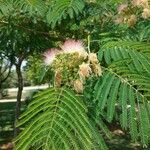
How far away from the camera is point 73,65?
92.4 inches

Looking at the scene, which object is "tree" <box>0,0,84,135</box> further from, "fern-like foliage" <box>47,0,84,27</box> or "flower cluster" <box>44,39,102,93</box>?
"flower cluster" <box>44,39,102,93</box>

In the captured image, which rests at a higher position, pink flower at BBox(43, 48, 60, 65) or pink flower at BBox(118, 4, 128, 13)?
pink flower at BBox(118, 4, 128, 13)

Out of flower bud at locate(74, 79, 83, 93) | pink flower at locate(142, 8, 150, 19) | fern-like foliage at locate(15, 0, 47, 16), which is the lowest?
flower bud at locate(74, 79, 83, 93)

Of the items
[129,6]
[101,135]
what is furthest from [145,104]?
[129,6]

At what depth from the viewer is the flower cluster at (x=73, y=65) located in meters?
2.25

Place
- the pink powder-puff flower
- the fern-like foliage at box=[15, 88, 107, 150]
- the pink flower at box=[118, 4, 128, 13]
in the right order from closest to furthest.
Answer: the fern-like foliage at box=[15, 88, 107, 150] < the pink powder-puff flower < the pink flower at box=[118, 4, 128, 13]

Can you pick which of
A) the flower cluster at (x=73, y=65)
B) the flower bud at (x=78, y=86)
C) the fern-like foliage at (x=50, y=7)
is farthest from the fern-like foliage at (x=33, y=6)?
the flower bud at (x=78, y=86)

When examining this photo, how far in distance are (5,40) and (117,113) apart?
236cm

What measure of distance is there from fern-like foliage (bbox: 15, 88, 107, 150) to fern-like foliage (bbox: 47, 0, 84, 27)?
108 cm

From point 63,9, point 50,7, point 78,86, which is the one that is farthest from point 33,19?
point 78,86

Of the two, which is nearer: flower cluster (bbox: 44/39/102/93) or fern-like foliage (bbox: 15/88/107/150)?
fern-like foliage (bbox: 15/88/107/150)

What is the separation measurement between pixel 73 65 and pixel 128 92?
324 millimetres

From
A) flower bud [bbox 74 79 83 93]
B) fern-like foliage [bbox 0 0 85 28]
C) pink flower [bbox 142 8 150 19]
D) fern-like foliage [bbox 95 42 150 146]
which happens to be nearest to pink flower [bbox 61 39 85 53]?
fern-like foliage [bbox 95 42 150 146]

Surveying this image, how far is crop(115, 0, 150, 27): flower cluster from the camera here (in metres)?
3.30
